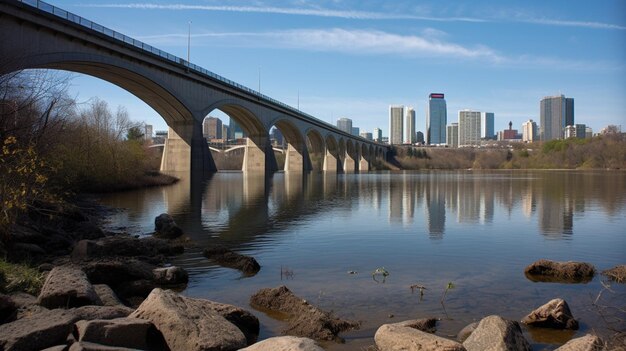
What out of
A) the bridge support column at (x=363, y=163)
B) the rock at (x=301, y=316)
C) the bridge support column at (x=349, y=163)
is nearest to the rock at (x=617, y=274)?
the rock at (x=301, y=316)

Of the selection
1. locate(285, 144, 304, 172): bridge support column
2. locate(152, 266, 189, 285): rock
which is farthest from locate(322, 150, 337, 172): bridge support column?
locate(152, 266, 189, 285): rock

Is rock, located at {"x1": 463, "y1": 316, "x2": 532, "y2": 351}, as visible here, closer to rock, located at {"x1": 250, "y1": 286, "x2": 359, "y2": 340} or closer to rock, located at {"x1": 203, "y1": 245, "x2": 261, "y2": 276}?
rock, located at {"x1": 250, "y1": 286, "x2": 359, "y2": 340}

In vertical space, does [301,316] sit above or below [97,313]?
below

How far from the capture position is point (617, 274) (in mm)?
10477

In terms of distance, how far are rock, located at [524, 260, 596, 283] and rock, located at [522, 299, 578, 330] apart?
309 cm

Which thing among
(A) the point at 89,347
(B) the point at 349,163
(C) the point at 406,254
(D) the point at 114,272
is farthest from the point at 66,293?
(B) the point at 349,163

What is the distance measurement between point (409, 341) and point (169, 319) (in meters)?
2.81

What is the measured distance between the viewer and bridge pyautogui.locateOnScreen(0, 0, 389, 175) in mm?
30953

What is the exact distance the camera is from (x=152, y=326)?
5.87 meters

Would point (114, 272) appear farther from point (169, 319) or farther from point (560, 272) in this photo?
point (560, 272)

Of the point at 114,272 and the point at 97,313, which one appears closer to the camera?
the point at 97,313

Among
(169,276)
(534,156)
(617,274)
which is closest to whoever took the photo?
(169,276)

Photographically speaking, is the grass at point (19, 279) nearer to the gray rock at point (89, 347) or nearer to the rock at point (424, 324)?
the gray rock at point (89, 347)

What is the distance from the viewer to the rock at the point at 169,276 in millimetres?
9414
